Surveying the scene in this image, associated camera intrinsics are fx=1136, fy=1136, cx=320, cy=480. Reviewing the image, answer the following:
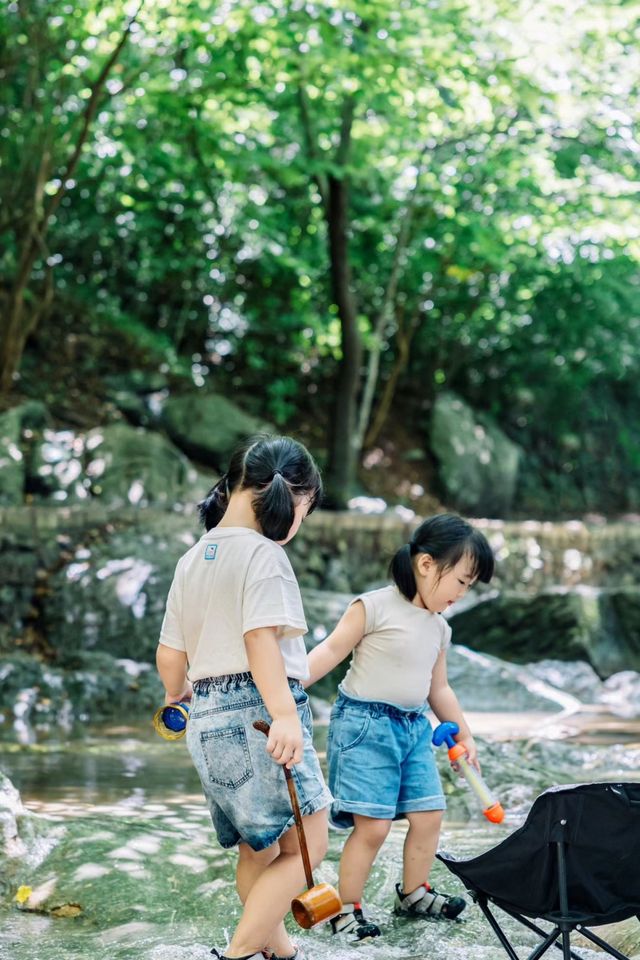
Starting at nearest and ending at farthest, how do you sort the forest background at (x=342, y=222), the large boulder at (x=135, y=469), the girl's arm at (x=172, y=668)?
the girl's arm at (x=172, y=668), the forest background at (x=342, y=222), the large boulder at (x=135, y=469)

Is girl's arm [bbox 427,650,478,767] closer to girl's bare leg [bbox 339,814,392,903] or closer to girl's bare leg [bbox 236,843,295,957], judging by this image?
girl's bare leg [bbox 339,814,392,903]

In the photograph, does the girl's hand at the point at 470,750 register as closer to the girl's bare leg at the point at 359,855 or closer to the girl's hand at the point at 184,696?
the girl's bare leg at the point at 359,855

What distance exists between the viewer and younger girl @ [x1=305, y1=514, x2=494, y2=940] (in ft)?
10.8

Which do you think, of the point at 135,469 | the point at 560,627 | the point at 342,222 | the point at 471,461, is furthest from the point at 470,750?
the point at 471,461

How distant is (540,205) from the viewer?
48.4ft

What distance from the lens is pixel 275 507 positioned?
9.10ft

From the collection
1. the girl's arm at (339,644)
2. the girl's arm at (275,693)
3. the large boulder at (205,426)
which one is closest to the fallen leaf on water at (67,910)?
the girl's arm at (339,644)

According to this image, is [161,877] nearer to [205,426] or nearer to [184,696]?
[184,696]

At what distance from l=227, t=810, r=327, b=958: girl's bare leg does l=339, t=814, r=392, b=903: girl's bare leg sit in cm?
47

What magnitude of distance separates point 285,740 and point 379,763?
815 millimetres

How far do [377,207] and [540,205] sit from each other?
2.68 m

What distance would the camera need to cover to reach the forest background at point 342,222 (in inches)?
468

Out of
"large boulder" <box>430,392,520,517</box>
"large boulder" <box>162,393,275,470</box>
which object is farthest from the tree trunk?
"large boulder" <box>430,392,520,517</box>

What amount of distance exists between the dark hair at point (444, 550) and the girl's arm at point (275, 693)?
0.87 meters
